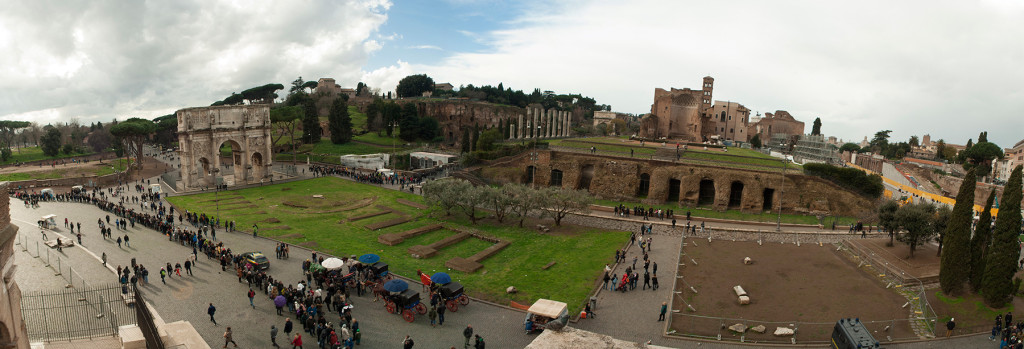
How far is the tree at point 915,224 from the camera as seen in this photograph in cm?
2288

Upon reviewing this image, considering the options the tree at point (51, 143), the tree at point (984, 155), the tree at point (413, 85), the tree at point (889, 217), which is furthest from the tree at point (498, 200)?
the tree at point (413, 85)

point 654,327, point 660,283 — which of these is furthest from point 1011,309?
point 654,327

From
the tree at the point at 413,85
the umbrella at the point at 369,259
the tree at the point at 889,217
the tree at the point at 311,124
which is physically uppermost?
the tree at the point at 413,85

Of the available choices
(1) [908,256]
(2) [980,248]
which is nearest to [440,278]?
(2) [980,248]

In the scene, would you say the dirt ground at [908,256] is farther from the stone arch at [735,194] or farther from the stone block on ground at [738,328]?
the stone arch at [735,194]

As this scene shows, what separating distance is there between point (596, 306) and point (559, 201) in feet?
40.3

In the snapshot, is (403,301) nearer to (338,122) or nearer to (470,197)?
(470,197)

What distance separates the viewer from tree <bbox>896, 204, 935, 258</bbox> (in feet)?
75.0

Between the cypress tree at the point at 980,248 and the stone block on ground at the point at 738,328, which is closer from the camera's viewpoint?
the stone block on ground at the point at 738,328

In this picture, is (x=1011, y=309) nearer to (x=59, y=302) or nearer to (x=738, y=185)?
(x=738, y=185)

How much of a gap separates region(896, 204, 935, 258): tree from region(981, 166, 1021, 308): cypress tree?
3.48 metres

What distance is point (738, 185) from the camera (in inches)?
1543

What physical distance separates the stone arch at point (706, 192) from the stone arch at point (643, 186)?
168 inches

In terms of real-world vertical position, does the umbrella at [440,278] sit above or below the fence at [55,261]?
above
